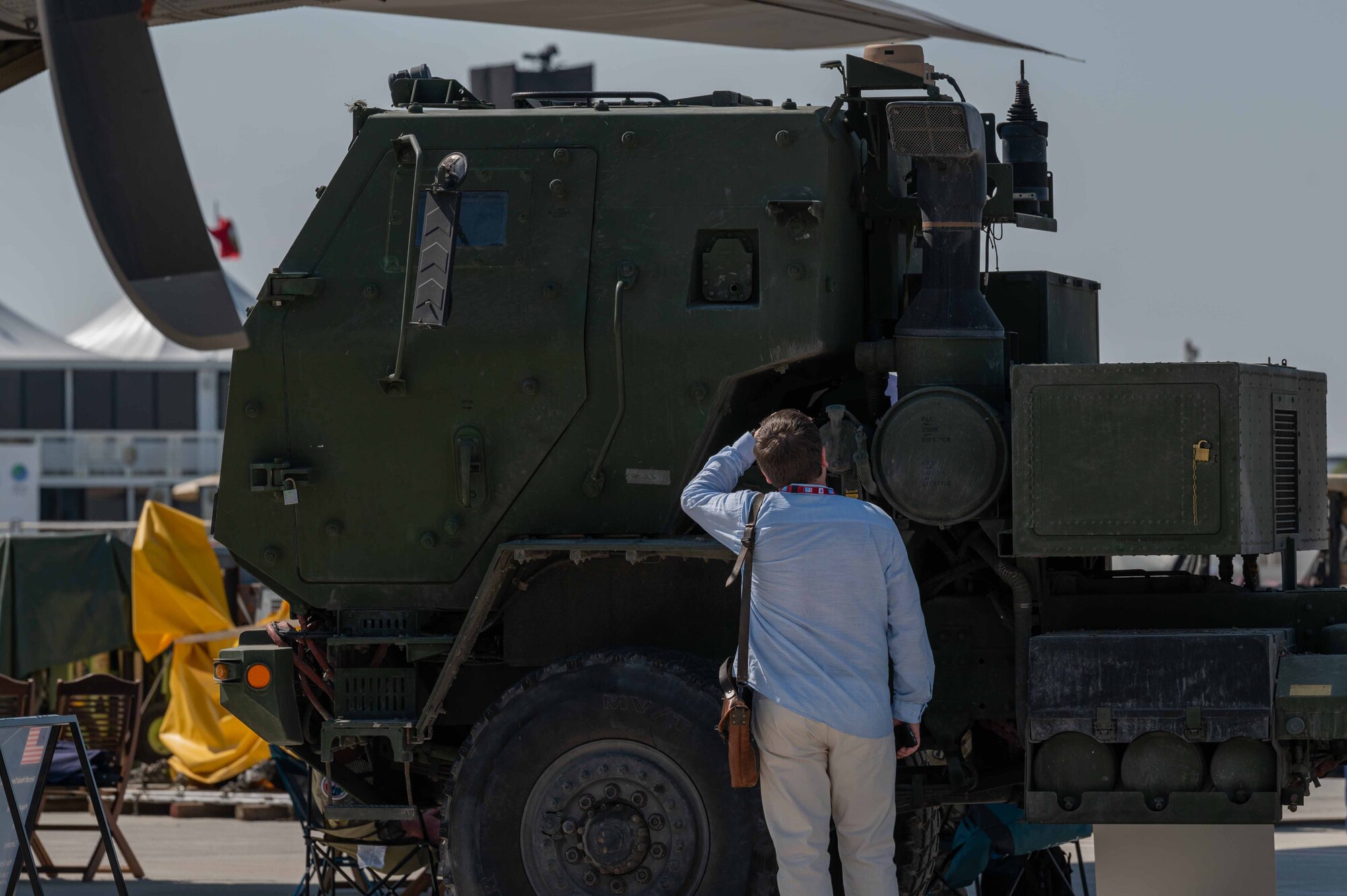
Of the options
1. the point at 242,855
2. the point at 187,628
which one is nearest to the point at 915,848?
the point at 242,855

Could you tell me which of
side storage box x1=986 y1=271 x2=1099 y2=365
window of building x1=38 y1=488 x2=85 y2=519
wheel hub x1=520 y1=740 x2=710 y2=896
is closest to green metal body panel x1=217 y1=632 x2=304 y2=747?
wheel hub x1=520 y1=740 x2=710 y2=896

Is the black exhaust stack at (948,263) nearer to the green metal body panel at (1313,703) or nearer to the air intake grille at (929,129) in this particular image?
the air intake grille at (929,129)

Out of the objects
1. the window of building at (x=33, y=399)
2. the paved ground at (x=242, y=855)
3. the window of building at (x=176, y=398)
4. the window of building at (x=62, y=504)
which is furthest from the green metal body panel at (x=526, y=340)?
the window of building at (x=33, y=399)

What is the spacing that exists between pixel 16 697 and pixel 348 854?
11.4 ft

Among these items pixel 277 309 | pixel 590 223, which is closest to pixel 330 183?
pixel 277 309

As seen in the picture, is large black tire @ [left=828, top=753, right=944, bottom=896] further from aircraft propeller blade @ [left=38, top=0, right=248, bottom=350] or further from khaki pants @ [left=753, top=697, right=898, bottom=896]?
aircraft propeller blade @ [left=38, top=0, right=248, bottom=350]

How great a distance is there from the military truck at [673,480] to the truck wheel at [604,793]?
0.01m

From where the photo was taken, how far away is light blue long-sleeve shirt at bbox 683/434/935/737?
5.66m

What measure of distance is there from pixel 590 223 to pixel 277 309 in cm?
125

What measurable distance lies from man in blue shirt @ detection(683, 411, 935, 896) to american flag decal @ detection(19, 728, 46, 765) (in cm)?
285

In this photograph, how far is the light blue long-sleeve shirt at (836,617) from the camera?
18.6ft

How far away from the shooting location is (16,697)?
36.8 ft

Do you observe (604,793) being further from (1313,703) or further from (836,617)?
(1313,703)

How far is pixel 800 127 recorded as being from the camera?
22.8 feet
